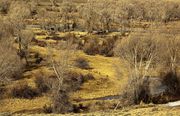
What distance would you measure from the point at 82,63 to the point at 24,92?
12.6m

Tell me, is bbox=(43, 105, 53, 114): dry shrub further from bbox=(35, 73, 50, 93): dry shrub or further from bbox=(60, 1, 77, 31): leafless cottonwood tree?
bbox=(60, 1, 77, 31): leafless cottonwood tree

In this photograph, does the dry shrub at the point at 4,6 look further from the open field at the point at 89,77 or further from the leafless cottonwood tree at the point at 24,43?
the leafless cottonwood tree at the point at 24,43

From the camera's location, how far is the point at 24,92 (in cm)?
3575

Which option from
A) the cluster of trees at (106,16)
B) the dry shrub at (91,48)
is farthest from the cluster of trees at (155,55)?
the cluster of trees at (106,16)

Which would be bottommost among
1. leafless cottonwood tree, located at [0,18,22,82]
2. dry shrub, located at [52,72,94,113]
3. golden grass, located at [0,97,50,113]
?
golden grass, located at [0,97,50,113]

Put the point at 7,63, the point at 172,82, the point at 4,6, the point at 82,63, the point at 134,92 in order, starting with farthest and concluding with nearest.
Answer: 1. the point at 4,6
2. the point at 82,63
3. the point at 172,82
4. the point at 7,63
5. the point at 134,92

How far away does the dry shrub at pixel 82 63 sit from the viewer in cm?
4538

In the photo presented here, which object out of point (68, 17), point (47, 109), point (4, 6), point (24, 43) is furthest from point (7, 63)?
Answer: point (4, 6)

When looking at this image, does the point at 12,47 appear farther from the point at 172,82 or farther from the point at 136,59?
the point at 172,82

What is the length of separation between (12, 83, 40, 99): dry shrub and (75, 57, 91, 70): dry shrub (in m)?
9.82

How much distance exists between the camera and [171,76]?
36.4m

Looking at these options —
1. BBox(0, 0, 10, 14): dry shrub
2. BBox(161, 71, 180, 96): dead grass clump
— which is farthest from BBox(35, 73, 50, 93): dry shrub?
BBox(0, 0, 10, 14): dry shrub

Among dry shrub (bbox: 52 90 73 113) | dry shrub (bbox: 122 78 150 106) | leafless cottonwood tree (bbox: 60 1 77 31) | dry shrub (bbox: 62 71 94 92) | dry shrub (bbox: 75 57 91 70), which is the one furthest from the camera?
leafless cottonwood tree (bbox: 60 1 77 31)

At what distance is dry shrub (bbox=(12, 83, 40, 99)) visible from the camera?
116 ft
